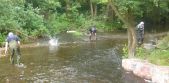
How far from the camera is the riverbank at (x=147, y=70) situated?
16.1 m

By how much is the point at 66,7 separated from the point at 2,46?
26019mm

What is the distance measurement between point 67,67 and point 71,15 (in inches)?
1293

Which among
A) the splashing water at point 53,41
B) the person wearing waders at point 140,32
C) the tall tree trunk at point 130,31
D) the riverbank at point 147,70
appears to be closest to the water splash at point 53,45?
the splashing water at point 53,41

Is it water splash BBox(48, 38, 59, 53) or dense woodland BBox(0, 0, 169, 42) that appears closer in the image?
water splash BBox(48, 38, 59, 53)

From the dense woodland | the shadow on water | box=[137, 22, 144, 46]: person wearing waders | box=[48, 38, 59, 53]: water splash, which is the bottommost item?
the shadow on water

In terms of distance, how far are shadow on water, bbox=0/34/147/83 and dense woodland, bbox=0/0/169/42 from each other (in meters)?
2.70

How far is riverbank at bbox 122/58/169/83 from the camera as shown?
1611 cm

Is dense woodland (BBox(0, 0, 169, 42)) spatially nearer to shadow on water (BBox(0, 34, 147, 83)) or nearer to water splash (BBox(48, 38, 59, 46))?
water splash (BBox(48, 38, 59, 46))

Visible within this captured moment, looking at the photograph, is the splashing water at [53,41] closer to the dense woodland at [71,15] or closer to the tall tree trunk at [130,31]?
the dense woodland at [71,15]

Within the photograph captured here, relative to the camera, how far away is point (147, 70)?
18.4 metres

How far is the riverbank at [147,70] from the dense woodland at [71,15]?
2373 mm

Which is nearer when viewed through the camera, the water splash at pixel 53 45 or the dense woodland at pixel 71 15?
the water splash at pixel 53 45

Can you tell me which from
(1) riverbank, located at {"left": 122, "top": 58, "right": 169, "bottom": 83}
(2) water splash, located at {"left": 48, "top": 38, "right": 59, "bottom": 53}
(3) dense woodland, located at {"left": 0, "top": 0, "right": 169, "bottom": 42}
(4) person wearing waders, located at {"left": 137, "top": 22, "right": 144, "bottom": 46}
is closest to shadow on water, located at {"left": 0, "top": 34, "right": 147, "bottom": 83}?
(2) water splash, located at {"left": 48, "top": 38, "right": 59, "bottom": 53}

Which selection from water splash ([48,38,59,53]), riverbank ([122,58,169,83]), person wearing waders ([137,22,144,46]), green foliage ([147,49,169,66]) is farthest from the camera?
water splash ([48,38,59,53])
